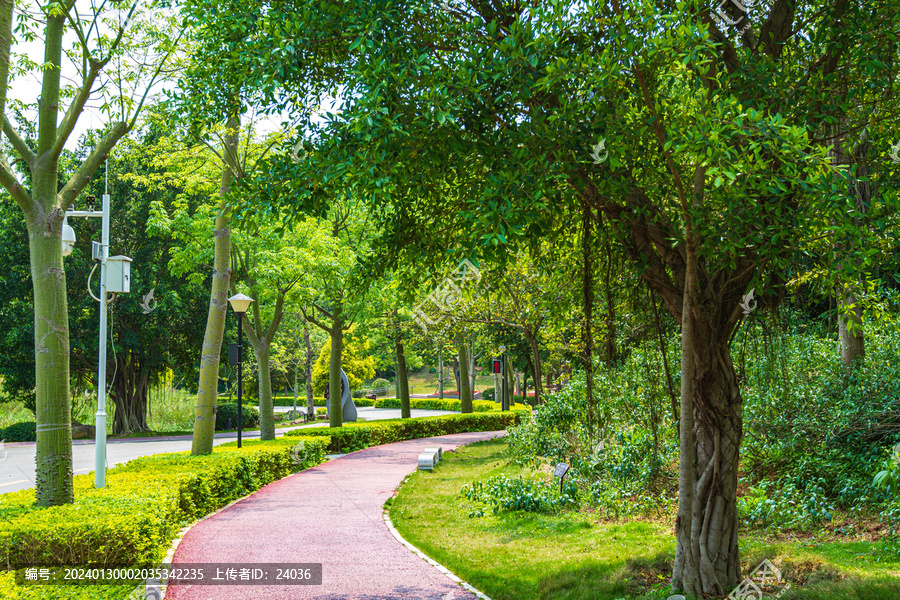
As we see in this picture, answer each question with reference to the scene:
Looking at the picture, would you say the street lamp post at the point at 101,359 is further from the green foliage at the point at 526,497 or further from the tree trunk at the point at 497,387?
the tree trunk at the point at 497,387

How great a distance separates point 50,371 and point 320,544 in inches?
143

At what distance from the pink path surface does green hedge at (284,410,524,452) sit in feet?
17.5

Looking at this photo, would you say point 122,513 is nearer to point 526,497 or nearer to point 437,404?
point 526,497

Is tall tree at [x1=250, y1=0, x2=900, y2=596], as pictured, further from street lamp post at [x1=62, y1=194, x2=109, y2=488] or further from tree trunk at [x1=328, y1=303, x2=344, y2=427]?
tree trunk at [x1=328, y1=303, x2=344, y2=427]

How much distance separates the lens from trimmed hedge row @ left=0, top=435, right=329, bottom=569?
5.53 meters

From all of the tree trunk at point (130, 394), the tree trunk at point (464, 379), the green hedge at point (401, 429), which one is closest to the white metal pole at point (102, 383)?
the green hedge at point (401, 429)

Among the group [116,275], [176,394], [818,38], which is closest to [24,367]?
[176,394]

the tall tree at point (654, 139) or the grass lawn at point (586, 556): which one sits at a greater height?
the tall tree at point (654, 139)

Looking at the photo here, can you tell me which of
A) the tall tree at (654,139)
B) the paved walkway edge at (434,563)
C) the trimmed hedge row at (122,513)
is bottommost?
the paved walkway edge at (434,563)

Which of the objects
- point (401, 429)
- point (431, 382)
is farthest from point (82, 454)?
point (431, 382)

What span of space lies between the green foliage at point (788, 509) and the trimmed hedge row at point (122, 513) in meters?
6.37

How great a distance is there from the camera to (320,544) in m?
8.00

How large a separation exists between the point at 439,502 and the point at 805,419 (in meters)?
5.67

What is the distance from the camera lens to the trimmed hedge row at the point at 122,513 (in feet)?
18.1
